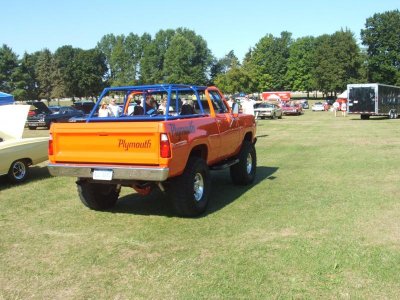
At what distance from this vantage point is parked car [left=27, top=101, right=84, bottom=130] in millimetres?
27672

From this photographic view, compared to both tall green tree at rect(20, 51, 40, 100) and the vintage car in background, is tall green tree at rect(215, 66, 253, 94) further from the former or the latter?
the vintage car in background

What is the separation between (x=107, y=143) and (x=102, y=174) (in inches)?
16.7

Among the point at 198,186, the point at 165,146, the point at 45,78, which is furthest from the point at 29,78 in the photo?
the point at 165,146

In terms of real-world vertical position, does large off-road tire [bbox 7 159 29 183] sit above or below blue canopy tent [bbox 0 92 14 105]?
below

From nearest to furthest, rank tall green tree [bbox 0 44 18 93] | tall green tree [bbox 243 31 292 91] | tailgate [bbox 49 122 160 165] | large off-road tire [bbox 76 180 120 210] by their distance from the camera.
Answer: tailgate [bbox 49 122 160 165] → large off-road tire [bbox 76 180 120 210] → tall green tree [bbox 0 44 18 93] → tall green tree [bbox 243 31 292 91]

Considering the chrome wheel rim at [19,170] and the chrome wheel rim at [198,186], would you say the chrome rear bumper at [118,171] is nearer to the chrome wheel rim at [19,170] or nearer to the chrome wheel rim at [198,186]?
the chrome wheel rim at [198,186]

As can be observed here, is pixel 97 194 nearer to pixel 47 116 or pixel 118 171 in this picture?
pixel 118 171

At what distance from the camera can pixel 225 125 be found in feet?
25.7

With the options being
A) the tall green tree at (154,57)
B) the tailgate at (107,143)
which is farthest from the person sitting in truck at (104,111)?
the tall green tree at (154,57)

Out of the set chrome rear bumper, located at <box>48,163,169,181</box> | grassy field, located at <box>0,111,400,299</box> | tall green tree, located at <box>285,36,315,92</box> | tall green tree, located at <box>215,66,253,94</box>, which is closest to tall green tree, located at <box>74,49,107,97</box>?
tall green tree, located at <box>215,66,253,94</box>

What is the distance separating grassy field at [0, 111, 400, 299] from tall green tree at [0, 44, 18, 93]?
8437 cm

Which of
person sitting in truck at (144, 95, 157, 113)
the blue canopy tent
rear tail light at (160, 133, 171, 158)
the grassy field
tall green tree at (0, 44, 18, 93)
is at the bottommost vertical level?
the grassy field

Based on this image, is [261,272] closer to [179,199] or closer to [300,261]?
[300,261]

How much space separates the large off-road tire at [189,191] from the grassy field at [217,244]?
19 centimetres
